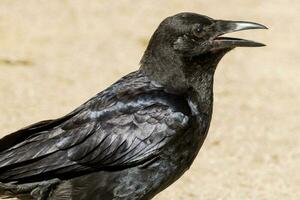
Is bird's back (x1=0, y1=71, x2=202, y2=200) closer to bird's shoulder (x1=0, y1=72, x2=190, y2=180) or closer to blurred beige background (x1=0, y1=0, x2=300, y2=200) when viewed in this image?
bird's shoulder (x1=0, y1=72, x2=190, y2=180)

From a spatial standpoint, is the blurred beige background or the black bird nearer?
the black bird

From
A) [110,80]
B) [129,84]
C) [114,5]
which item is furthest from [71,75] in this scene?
[129,84]

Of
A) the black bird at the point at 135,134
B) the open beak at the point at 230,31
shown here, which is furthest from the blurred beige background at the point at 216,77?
the open beak at the point at 230,31

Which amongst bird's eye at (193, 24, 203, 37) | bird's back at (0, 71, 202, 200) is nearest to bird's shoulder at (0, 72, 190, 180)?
bird's back at (0, 71, 202, 200)

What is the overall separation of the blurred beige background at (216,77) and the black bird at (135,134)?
1.71 m

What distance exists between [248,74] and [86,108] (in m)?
5.39

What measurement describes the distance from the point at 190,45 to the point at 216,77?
4.94 metres

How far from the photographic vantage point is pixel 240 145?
986 centimetres

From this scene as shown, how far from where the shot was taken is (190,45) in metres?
7.08

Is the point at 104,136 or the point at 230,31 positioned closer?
the point at 104,136

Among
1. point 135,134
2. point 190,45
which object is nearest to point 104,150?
point 135,134

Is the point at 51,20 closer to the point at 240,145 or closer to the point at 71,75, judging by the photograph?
the point at 71,75

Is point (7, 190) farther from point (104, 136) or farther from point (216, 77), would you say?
point (216, 77)

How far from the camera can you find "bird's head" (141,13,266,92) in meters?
7.06
